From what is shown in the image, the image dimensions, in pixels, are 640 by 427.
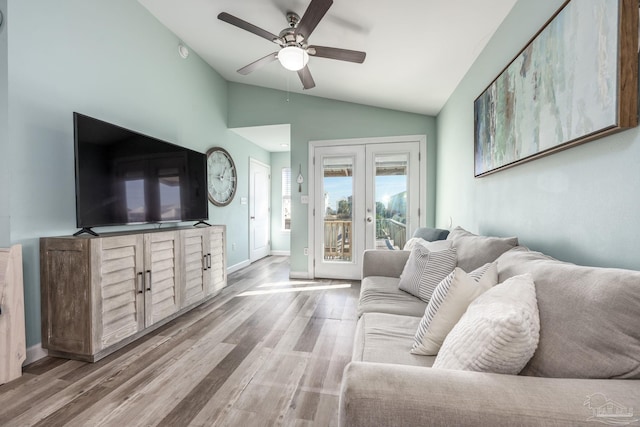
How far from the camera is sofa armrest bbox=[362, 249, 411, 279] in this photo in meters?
2.41

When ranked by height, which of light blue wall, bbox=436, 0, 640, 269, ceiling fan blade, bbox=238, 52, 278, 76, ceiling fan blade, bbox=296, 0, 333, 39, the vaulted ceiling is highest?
the vaulted ceiling

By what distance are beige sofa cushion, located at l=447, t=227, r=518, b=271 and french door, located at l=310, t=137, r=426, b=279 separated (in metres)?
2.09

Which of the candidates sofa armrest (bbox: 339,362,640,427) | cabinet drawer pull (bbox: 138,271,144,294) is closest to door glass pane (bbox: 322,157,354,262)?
cabinet drawer pull (bbox: 138,271,144,294)

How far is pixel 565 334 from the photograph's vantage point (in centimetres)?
75

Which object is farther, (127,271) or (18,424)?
(127,271)

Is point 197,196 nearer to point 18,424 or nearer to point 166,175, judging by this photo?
point 166,175

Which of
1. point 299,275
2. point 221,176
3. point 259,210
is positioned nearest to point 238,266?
point 299,275

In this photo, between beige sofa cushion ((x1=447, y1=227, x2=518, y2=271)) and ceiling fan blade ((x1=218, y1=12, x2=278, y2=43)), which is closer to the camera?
beige sofa cushion ((x1=447, y1=227, x2=518, y2=271))

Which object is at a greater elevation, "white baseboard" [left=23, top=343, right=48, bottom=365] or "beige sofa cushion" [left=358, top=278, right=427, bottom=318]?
"beige sofa cushion" [left=358, top=278, right=427, bottom=318]

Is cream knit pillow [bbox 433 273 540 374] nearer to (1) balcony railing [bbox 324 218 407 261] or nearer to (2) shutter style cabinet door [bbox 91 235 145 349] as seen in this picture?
(2) shutter style cabinet door [bbox 91 235 145 349]

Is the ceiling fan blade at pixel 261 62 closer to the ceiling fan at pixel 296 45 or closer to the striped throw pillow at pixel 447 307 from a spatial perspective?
the ceiling fan at pixel 296 45

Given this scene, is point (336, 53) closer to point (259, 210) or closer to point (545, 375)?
point (545, 375)

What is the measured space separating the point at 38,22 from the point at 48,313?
2080 millimetres

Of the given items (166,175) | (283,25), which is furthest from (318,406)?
(283,25)
